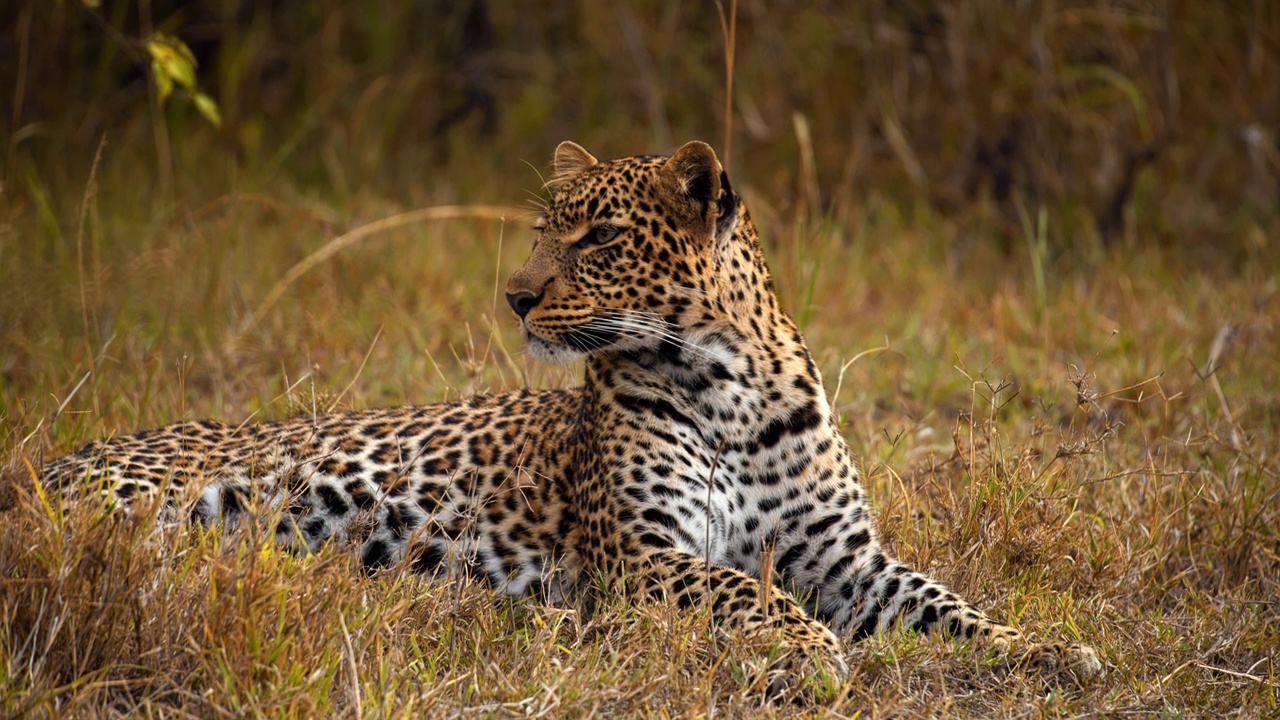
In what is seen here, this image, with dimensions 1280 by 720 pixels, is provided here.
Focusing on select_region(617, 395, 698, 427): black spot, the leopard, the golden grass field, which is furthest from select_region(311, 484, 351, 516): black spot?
select_region(617, 395, 698, 427): black spot

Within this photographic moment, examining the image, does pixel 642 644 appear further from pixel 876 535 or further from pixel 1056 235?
pixel 1056 235

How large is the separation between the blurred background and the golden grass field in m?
0.08

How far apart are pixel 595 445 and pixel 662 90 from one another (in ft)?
25.4

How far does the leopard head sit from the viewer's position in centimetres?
468

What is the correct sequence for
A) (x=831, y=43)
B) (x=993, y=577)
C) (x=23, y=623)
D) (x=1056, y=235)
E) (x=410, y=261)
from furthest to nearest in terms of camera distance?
1. (x=831, y=43)
2. (x=1056, y=235)
3. (x=410, y=261)
4. (x=993, y=577)
5. (x=23, y=623)

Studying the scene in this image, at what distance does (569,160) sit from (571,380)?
A: 1.32 meters

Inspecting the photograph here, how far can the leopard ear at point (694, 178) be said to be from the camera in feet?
15.3

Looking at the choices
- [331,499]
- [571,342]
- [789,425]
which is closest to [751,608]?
[789,425]

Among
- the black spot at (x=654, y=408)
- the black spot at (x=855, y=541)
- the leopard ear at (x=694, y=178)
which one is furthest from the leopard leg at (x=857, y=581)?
the leopard ear at (x=694, y=178)

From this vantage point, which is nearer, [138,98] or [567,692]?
[567,692]

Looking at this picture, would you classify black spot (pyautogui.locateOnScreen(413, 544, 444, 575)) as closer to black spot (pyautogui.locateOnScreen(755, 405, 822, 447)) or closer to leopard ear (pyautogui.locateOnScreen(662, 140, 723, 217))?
black spot (pyautogui.locateOnScreen(755, 405, 822, 447))

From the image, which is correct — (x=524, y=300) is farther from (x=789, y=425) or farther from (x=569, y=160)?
(x=789, y=425)

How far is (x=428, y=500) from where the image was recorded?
502 cm

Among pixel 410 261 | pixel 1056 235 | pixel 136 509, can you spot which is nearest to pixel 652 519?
pixel 136 509
